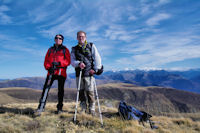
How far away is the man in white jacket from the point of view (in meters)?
6.34

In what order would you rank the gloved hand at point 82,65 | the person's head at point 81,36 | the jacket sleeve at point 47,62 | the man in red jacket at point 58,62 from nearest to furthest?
1. the gloved hand at point 82,65
2. the person's head at point 81,36
3. the man in red jacket at point 58,62
4. the jacket sleeve at point 47,62

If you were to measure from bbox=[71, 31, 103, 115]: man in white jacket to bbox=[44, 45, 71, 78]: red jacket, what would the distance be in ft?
1.53

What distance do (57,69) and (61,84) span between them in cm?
82

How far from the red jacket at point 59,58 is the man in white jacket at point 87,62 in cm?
47

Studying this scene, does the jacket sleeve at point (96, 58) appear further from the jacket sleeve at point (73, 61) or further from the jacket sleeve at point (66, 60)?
the jacket sleeve at point (66, 60)

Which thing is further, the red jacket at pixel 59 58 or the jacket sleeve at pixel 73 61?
the red jacket at pixel 59 58

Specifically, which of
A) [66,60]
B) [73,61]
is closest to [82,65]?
[73,61]

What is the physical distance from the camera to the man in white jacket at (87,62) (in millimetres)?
6340

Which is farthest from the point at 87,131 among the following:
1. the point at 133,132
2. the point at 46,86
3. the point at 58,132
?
the point at 46,86

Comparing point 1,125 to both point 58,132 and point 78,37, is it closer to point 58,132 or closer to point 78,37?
point 58,132

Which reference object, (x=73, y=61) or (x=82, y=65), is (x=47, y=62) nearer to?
(x=73, y=61)

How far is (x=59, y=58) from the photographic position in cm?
675

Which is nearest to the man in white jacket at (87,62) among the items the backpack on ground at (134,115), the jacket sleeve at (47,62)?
the jacket sleeve at (47,62)

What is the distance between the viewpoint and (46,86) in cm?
668
